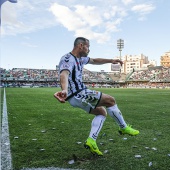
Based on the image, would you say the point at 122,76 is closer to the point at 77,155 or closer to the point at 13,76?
the point at 13,76

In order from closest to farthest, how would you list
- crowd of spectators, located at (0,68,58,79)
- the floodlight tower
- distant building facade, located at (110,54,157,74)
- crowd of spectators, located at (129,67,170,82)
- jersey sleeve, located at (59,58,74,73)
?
jersey sleeve, located at (59,58,74,73), crowd of spectators, located at (0,68,58,79), crowd of spectators, located at (129,67,170,82), the floodlight tower, distant building facade, located at (110,54,157,74)

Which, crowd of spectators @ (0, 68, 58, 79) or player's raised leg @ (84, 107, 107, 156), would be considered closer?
player's raised leg @ (84, 107, 107, 156)

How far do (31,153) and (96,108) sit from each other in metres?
1.47

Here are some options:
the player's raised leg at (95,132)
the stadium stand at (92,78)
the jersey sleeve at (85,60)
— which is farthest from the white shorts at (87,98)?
the stadium stand at (92,78)

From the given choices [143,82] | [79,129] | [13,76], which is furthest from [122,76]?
[79,129]

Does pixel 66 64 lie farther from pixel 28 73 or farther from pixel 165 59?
pixel 165 59

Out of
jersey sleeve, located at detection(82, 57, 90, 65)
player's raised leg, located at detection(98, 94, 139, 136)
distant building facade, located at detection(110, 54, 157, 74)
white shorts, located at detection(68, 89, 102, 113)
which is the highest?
distant building facade, located at detection(110, 54, 157, 74)

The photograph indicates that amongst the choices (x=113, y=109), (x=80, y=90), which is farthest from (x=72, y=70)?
(x=113, y=109)

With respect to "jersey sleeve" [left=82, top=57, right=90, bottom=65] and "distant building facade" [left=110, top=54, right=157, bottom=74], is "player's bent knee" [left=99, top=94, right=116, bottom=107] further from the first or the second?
"distant building facade" [left=110, top=54, right=157, bottom=74]

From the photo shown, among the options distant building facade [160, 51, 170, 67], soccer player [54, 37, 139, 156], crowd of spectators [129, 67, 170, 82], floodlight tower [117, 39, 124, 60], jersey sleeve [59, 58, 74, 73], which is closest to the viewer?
jersey sleeve [59, 58, 74, 73]

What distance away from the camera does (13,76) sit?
91.3 meters

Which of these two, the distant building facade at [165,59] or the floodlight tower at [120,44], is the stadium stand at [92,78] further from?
the distant building facade at [165,59]

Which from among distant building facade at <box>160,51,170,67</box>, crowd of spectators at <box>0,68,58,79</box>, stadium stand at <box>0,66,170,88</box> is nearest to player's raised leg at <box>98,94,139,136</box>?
stadium stand at <box>0,66,170,88</box>

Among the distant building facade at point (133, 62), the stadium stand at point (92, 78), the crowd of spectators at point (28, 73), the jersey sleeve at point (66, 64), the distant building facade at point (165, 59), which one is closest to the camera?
the jersey sleeve at point (66, 64)
